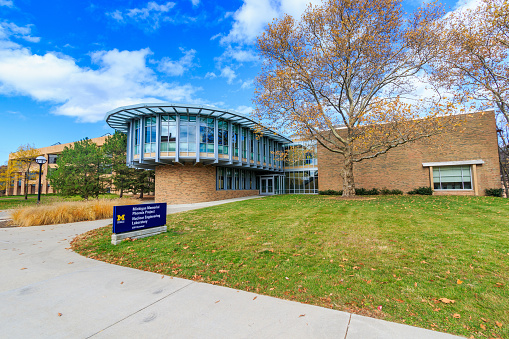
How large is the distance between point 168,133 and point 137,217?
15.6 meters

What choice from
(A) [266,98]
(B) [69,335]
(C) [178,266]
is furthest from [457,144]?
(B) [69,335]

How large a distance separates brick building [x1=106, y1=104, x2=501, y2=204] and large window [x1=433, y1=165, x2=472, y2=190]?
5 cm

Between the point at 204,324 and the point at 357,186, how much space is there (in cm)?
2582

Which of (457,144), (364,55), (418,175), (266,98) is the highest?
(364,55)

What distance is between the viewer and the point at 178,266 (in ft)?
17.0

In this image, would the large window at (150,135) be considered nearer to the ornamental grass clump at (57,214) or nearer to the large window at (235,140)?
the large window at (235,140)

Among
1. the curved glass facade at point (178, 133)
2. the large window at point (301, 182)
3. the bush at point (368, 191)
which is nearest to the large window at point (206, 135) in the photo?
the curved glass facade at point (178, 133)

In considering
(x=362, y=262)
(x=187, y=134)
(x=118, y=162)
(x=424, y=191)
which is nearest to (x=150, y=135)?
(x=187, y=134)

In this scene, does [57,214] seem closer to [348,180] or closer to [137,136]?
[137,136]

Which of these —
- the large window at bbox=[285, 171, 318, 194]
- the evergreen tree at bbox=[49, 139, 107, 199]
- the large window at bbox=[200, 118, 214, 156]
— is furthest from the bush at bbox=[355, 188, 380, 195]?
the evergreen tree at bbox=[49, 139, 107, 199]

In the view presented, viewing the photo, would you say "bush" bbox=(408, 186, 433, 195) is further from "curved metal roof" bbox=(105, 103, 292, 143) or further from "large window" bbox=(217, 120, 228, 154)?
"large window" bbox=(217, 120, 228, 154)

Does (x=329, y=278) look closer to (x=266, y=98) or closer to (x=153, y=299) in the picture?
(x=153, y=299)

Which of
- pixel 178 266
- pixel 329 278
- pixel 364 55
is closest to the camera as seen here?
pixel 329 278

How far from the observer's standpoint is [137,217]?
25.2 feet
